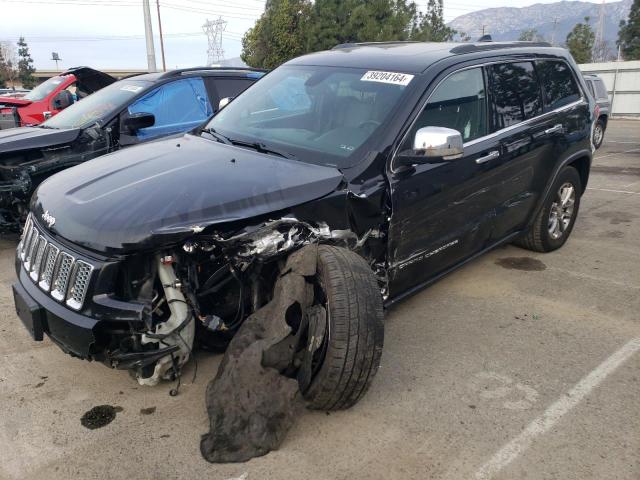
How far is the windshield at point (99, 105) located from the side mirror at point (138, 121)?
0.88 feet

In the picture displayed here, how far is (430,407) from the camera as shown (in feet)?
9.70

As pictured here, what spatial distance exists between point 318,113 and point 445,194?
1014 mm

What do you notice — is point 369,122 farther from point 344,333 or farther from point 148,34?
point 148,34

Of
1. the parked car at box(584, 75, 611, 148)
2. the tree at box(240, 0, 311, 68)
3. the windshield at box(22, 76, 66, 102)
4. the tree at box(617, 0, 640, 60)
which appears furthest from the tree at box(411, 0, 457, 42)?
the windshield at box(22, 76, 66, 102)

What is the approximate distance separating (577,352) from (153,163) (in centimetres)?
293

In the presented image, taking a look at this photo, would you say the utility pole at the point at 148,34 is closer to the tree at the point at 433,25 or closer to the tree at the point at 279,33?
the tree at the point at 279,33

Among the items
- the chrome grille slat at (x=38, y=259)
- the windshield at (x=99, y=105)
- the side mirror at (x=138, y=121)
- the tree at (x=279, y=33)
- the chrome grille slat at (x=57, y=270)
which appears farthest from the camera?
the tree at (x=279, y=33)

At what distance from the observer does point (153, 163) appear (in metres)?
3.28

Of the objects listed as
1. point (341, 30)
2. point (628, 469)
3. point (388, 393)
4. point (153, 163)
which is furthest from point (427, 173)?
point (341, 30)

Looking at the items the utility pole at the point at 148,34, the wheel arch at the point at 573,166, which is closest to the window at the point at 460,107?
the wheel arch at the point at 573,166

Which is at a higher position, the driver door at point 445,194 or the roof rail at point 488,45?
the roof rail at point 488,45

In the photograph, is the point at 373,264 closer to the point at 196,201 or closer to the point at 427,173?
the point at 427,173

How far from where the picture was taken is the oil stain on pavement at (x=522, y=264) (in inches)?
197

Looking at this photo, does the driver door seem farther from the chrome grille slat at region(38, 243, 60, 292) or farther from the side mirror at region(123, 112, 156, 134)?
the side mirror at region(123, 112, 156, 134)
